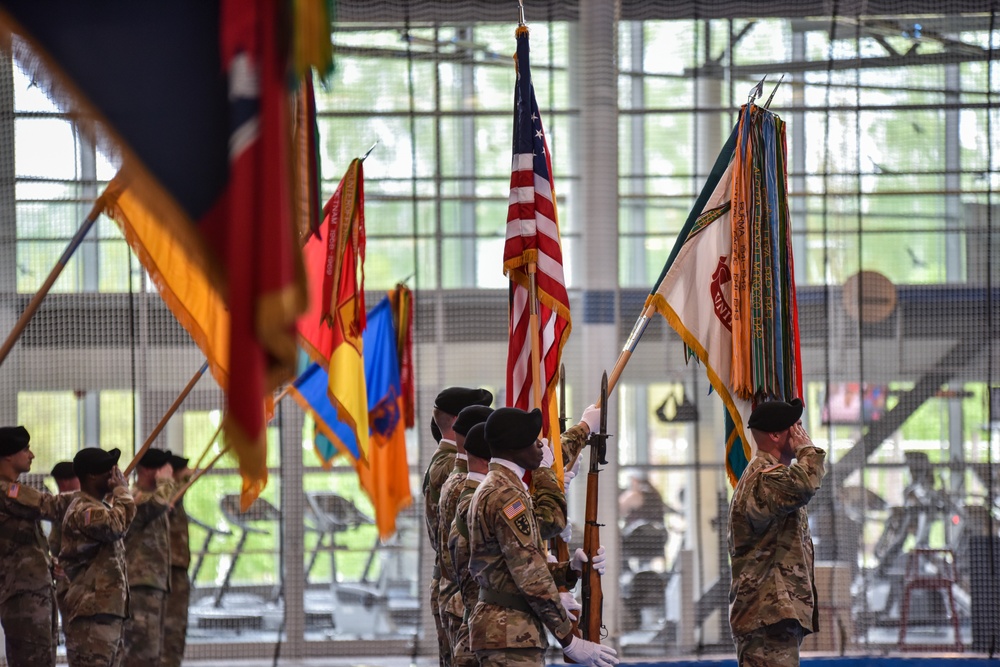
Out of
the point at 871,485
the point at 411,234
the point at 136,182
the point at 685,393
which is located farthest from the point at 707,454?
the point at 136,182

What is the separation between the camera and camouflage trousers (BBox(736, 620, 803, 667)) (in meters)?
4.50

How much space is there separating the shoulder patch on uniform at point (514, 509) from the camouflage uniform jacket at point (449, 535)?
57 centimetres

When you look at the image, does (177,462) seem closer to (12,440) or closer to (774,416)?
(12,440)

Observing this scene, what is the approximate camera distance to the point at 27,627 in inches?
232

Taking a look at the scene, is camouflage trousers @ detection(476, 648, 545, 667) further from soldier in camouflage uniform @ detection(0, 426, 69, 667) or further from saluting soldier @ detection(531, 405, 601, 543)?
soldier in camouflage uniform @ detection(0, 426, 69, 667)

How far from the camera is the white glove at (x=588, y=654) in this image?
3.71 meters

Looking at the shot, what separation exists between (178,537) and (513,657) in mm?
3448

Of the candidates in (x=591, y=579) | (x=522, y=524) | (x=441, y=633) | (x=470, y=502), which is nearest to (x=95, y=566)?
(x=441, y=633)

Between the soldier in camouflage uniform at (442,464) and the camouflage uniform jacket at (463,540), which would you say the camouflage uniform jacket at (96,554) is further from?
the camouflage uniform jacket at (463,540)

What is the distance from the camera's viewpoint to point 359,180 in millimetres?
5723

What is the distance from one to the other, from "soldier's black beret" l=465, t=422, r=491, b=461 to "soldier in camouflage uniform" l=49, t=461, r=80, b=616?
8.33 feet

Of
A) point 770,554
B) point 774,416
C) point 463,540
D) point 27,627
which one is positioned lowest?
point 27,627

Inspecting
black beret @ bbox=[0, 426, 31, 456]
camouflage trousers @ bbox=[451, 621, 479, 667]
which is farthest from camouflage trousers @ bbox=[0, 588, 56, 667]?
camouflage trousers @ bbox=[451, 621, 479, 667]

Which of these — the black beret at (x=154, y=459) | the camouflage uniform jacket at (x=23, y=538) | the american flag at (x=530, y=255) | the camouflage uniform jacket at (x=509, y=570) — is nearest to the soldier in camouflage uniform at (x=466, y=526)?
the camouflage uniform jacket at (x=509, y=570)
